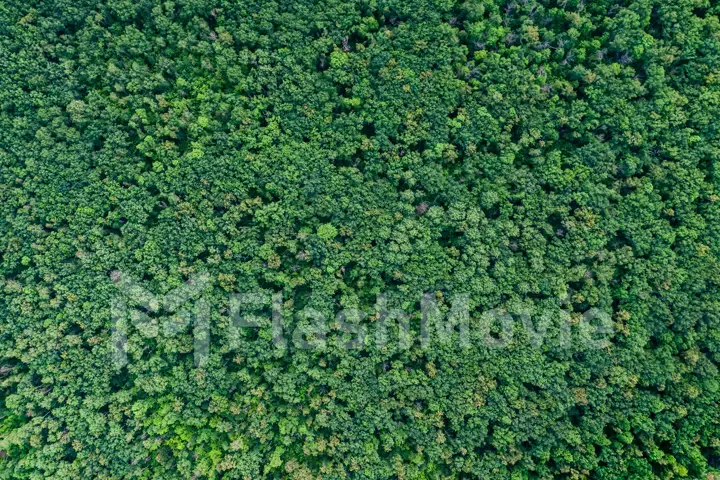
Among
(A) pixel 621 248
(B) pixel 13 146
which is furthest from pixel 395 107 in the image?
(B) pixel 13 146

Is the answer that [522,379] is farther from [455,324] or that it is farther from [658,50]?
[658,50]

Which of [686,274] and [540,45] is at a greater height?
[540,45]

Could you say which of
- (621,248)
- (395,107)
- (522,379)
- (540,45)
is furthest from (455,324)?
(540,45)

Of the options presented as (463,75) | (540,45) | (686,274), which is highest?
(540,45)

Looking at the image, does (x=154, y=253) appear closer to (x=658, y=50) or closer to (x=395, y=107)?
(x=395, y=107)

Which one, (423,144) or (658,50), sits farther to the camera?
(423,144)

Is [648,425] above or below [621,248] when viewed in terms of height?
below
